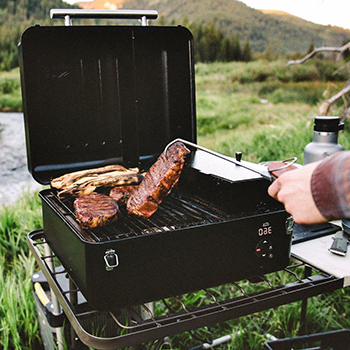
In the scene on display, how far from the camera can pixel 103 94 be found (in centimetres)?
163

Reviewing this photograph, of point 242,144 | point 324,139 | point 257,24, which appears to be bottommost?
point 242,144

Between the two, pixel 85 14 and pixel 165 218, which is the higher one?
pixel 85 14

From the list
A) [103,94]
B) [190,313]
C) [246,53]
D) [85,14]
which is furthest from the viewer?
[246,53]

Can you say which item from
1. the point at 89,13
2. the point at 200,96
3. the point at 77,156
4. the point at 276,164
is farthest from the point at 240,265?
the point at 200,96

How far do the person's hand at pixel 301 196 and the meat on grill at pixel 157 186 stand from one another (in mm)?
399

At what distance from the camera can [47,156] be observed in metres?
1.53

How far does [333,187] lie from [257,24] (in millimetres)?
6428

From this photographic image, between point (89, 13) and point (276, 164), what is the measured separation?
0.89 m

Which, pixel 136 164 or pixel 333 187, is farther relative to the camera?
pixel 136 164

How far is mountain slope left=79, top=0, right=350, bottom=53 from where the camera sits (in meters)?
6.31

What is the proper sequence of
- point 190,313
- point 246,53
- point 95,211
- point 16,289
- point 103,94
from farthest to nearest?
1. point 246,53
2. point 16,289
3. point 103,94
4. point 95,211
5. point 190,313

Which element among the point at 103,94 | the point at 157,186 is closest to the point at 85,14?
the point at 103,94

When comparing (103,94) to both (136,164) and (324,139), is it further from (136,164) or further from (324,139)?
(324,139)

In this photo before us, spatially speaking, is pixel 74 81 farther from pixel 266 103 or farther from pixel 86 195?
pixel 266 103
